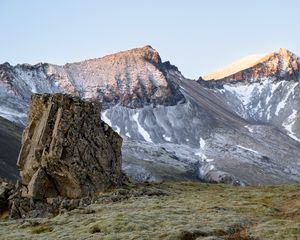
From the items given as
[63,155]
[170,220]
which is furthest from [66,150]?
[170,220]

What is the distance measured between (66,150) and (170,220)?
36.4 m

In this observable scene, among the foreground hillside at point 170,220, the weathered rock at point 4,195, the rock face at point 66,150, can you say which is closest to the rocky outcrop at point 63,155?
the rock face at point 66,150

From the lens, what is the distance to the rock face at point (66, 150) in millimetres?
79250

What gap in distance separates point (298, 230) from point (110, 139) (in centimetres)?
5336

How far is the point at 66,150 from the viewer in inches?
3253

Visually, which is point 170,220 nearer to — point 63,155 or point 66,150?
point 63,155

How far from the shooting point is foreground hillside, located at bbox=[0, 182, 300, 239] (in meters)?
42.4

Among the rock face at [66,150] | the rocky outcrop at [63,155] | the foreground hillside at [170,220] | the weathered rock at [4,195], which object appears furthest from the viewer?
the rock face at [66,150]

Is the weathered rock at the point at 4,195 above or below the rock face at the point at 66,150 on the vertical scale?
below

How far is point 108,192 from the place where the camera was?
3115 inches

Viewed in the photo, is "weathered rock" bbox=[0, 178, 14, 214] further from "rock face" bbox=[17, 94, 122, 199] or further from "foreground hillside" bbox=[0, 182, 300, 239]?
"foreground hillside" bbox=[0, 182, 300, 239]

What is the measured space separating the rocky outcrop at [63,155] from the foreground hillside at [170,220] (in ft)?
27.5

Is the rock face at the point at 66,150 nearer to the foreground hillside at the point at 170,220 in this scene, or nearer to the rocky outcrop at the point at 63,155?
the rocky outcrop at the point at 63,155

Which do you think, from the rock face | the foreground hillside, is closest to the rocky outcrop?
the rock face
